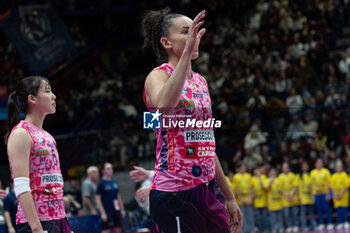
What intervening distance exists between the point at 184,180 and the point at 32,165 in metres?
1.26

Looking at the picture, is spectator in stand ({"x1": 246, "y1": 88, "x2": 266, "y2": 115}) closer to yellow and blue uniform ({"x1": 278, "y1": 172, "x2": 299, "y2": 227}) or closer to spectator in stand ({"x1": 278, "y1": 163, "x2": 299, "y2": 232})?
spectator in stand ({"x1": 278, "y1": 163, "x2": 299, "y2": 232})

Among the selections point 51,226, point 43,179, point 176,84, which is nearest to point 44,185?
point 43,179

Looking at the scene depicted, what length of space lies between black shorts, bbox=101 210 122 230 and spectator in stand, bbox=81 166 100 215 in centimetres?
35

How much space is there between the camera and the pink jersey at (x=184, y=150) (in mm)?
3217

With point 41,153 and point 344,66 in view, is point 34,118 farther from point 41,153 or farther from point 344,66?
point 344,66

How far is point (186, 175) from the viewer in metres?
3.21

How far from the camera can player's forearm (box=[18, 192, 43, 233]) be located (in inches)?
142

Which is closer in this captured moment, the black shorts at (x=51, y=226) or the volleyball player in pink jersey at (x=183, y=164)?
the volleyball player in pink jersey at (x=183, y=164)

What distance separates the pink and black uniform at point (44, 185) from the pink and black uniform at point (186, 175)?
3.24 ft

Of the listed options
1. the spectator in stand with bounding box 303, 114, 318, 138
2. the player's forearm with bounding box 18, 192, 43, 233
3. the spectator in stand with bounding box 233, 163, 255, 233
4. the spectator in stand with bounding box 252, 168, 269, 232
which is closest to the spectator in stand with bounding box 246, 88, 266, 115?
the spectator in stand with bounding box 303, 114, 318, 138

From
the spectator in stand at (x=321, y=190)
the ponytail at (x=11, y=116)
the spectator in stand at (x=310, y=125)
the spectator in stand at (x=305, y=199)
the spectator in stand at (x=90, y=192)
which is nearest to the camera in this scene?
the ponytail at (x=11, y=116)

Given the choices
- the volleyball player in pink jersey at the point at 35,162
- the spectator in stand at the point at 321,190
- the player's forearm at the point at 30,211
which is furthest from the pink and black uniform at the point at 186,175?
the spectator in stand at the point at 321,190

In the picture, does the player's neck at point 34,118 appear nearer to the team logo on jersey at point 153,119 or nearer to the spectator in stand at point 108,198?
the team logo on jersey at point 153,119

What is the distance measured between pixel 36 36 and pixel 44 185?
1482cm
